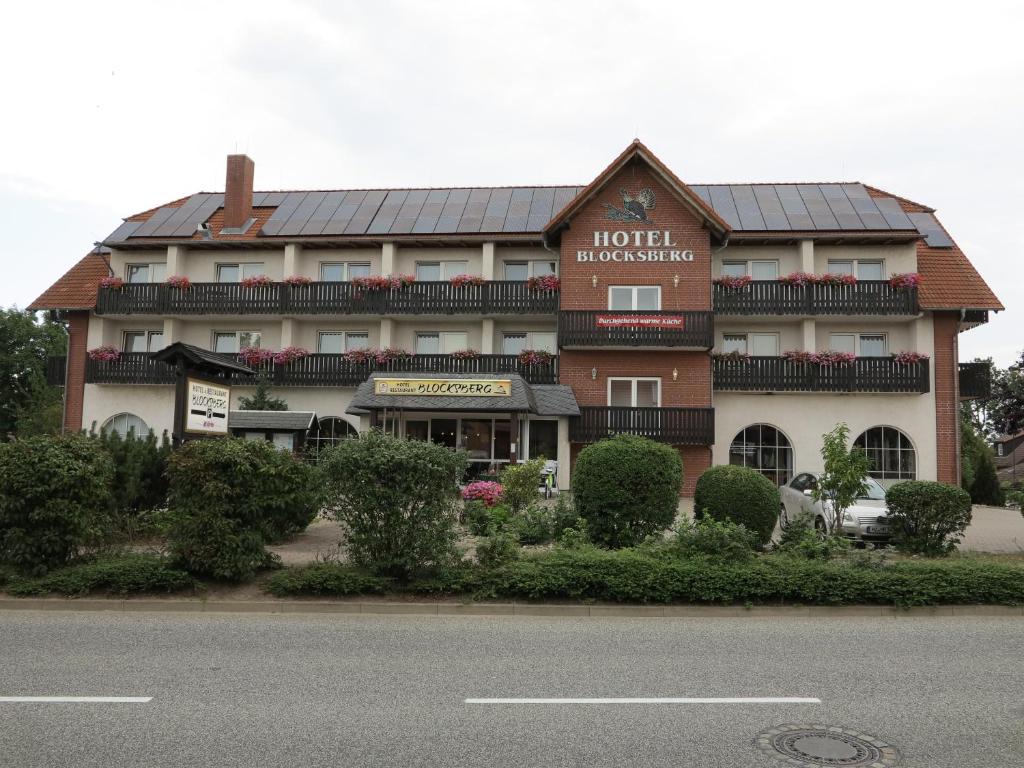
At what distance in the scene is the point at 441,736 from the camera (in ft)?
16.0

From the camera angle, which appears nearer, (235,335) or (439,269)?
(439,269)

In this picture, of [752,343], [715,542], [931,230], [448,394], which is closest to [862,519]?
[715,542]

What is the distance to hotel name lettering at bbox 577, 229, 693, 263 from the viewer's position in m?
25.4

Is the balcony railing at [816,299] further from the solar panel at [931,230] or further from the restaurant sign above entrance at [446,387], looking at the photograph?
the restaurant sign above entrance at [446,387]

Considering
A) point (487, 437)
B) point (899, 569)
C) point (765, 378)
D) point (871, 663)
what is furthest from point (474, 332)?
point (871, 663)

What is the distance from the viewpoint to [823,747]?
15.6 ft

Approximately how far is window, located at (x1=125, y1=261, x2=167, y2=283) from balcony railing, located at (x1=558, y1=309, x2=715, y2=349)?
15.5 m

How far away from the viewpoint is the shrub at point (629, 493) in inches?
443

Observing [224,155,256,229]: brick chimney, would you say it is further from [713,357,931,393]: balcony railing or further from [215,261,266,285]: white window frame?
[713,357,931,393]: balcony railing

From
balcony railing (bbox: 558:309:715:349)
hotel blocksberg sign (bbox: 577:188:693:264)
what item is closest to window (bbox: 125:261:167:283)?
balcony railing (bbox: 558:309:715:349)

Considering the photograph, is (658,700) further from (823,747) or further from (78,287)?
(78,287)

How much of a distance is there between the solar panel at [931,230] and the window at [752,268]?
17.5 ft

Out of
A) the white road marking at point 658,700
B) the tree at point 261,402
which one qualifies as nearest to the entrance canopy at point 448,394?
the tree at point 261,402

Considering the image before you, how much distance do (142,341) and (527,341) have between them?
1465 centimetres
